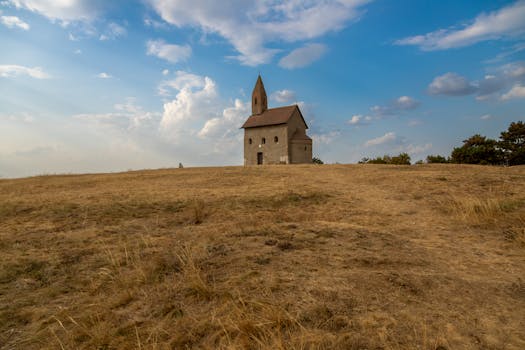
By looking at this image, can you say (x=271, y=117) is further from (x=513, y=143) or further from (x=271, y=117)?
(x=513, y=143)

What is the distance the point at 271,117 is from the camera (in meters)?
37.9

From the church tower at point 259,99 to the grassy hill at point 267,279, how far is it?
110 feet

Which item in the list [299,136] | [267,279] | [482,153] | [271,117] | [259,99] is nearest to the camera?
[267,279]

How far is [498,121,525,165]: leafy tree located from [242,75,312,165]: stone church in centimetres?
1921

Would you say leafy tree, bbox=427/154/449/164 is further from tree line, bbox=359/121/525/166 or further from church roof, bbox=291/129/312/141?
church roof, bbox=291/129/312/141

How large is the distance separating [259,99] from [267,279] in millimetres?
38350

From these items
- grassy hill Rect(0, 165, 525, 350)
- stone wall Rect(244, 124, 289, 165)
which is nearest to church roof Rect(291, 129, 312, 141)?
stone wall Rect(244, 124, 289, 165)

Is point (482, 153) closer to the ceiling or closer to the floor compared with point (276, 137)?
closer to the floor

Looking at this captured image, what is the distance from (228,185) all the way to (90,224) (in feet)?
22.3

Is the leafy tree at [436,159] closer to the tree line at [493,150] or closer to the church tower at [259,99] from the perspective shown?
the tree line at [493,150]

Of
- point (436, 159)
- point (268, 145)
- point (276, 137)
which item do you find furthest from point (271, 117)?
point (436, 159)

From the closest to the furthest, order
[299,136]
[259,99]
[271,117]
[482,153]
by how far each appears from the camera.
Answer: [482,153] → [299,136] → [271,117] → [259,99]

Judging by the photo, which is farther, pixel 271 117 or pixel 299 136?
pixel 271 117

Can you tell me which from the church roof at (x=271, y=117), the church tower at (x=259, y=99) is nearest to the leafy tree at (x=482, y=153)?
the church roof at (x=271, y=117)
